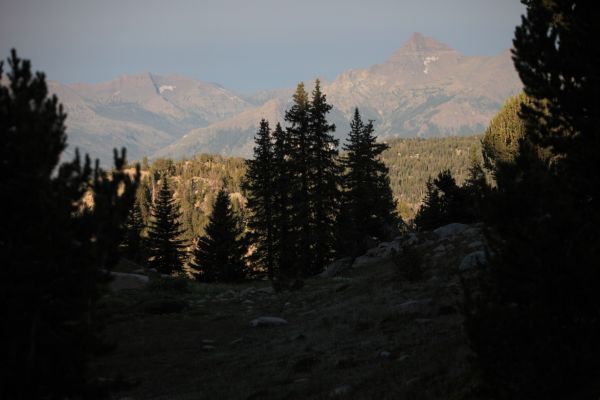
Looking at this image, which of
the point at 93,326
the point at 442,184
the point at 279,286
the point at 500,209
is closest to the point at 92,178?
the point at 93,326

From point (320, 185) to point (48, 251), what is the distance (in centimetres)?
3284

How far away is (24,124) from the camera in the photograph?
6.29 meters

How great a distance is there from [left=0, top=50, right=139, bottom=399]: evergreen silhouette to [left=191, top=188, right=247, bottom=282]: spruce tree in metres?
38.1

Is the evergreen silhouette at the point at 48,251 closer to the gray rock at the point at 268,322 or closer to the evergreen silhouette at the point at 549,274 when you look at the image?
the evergreen silhouette at the point at 549,274

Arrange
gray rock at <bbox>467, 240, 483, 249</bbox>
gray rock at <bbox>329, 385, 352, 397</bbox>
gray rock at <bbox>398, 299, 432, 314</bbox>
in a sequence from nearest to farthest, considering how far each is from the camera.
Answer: gray rock at <bbox>329, 385, 352, 397</bbox> → gray rock at <bbox>398, 299, 432, 314</bbox> → gray rock at <bbox>467, 240, 483, 249</bbox>

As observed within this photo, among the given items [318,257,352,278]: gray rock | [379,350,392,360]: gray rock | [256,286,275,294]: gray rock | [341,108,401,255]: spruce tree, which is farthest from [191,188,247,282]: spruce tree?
[379,350,392,360]: gray rock

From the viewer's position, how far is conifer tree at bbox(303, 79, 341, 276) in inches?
1522

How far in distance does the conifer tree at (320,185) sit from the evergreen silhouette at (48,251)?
1246 inches

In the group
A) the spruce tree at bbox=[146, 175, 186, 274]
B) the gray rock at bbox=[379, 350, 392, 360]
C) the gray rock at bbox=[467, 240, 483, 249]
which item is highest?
the spruce tree at bbox=[146, 175, 186, 274]

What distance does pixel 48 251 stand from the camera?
6.17 meters

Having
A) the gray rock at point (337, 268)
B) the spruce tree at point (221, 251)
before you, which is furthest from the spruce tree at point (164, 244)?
the gray rock at point (337, 268)

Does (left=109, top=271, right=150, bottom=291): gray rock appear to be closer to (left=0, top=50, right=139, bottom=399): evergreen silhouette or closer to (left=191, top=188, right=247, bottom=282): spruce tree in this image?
(left=191, top=188, right=247, bottom=282): spruce tree

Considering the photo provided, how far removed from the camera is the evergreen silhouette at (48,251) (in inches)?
238

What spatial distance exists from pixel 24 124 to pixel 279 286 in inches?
898
